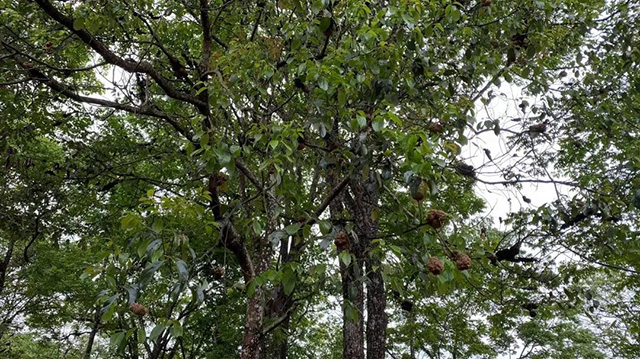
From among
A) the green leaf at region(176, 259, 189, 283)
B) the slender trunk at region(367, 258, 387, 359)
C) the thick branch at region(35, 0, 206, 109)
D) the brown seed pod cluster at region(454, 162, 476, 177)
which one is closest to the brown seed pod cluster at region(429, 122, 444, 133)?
the brown seed pod cluster at region(454, 162, 476, 177)

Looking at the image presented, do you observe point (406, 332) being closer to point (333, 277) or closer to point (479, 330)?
point (479, 330)

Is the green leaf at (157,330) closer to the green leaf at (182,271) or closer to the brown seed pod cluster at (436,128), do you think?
the green leaf at (182,271)

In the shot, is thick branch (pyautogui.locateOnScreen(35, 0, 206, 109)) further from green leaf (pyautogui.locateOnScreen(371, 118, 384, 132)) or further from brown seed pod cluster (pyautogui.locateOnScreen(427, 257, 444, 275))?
brown seed pod cluster (pyautogui.locateOnScreen(427, 257, 444, 275))

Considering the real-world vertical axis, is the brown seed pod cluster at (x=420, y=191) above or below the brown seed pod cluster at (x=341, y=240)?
above

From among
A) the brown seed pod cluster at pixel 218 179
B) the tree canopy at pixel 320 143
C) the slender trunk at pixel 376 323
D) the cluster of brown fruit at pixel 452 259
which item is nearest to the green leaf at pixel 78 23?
the tree canopy at pixel 320 143

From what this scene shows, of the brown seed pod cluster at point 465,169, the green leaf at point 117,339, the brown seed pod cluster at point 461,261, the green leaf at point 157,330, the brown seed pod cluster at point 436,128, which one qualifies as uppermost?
the brown seed pod cluster at point 465,169

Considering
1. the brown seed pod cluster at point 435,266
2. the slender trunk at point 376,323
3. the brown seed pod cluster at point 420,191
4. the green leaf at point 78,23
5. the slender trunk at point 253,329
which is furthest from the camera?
the slender trunk at point 376,323

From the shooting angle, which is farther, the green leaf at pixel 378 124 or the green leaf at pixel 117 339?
the green leaf at pixel 378 124

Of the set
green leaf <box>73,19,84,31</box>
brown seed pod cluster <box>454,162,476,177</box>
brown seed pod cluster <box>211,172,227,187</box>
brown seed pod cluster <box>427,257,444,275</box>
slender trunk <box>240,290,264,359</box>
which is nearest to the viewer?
brown seed pod cluster <box>427,257,444,275</box>

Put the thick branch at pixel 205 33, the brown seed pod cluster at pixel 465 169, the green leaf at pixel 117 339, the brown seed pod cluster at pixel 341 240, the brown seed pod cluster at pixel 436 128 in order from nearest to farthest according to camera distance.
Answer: the green leaf at pixel 117 339, the brown seed pod cluster at pixel 341 240, the brown seed pod cluster at pixel 436 128, the brown seed pod cluster at pixel 465 169, the thick branch at pixel 205 33

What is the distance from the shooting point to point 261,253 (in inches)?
162

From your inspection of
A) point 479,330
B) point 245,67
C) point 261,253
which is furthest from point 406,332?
point 245,67

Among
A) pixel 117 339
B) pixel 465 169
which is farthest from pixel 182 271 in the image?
pixel 465 169

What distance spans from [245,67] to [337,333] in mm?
10551
